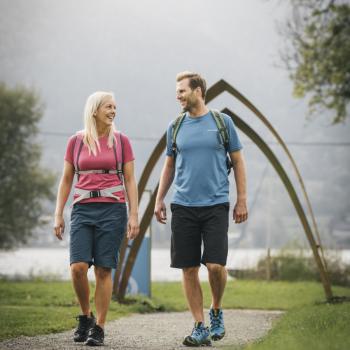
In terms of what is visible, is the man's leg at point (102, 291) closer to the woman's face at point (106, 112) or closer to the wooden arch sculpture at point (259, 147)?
the woman's face at point (106, 112)

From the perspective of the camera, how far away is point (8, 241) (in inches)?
1656

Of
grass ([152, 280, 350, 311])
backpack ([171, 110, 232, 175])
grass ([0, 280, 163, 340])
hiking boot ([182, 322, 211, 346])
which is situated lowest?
grass ([152, 280, 350, 311])

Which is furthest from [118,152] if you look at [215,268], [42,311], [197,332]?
[42,311]

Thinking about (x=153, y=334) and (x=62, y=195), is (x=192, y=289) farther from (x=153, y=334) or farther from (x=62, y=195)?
(x=62, y=195)

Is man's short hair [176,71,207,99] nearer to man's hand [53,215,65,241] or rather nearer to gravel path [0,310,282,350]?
man's hand [53,215,65,241]

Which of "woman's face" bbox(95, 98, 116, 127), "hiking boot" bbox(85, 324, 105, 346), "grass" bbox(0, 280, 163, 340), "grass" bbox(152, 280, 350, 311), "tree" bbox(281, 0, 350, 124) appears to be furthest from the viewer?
"tree" bbox(281, 0, 350, 124)

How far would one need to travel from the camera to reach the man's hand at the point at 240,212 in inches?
242

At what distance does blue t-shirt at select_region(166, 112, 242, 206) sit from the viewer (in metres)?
6.00

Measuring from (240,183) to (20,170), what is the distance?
38940 millimetres

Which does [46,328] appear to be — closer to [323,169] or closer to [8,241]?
[8,241]

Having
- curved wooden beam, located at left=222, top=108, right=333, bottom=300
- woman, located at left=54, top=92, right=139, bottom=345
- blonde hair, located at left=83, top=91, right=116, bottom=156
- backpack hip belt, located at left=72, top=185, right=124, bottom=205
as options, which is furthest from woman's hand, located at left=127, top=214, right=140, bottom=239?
curved wooden beam, located at left=222, top=108, right=333, bottom=300

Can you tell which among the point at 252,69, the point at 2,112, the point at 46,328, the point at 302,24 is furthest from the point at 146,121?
the point at 46,328

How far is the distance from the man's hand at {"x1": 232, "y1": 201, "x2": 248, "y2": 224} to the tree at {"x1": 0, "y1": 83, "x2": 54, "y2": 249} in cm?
3536

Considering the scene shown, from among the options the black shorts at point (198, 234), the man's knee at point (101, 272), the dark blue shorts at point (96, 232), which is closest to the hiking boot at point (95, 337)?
the man's knee at point (101, 272)
